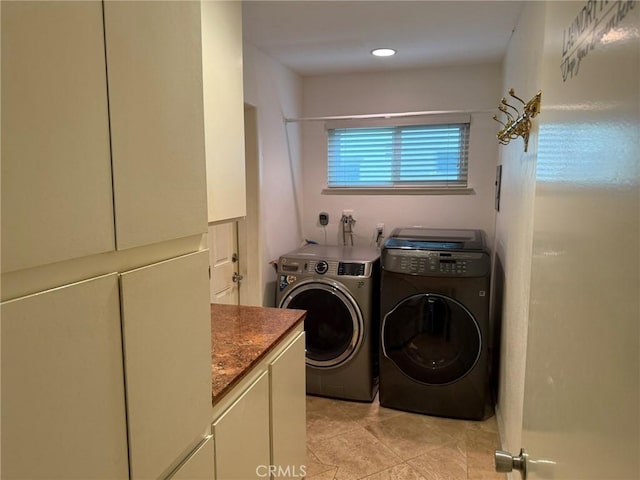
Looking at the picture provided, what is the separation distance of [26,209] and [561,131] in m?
0.80

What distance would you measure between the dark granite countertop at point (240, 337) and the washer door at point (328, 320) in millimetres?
956

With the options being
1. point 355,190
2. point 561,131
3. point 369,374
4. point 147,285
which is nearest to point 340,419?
point 369,374

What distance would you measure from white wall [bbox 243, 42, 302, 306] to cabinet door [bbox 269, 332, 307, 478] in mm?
1254

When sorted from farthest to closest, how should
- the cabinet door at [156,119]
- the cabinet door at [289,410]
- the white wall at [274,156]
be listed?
the white wall at [274,156] → the cabinet door at [289,410] → the cabinet door at [156,119]

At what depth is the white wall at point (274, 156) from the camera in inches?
118

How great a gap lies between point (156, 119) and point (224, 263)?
2216 mm

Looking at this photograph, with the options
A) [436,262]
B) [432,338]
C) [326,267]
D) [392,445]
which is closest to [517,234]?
[436,262]

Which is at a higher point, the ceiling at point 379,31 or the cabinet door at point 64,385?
the ceiling at point 379,31

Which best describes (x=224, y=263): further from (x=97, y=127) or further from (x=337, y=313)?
(x=97, y=127)

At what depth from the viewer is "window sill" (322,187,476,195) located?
3.52m

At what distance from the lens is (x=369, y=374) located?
3068 millimetres

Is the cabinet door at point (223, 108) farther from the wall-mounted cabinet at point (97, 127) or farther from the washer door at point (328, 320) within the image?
the washer door at point (328, 320)

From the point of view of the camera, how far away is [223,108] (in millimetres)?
1673

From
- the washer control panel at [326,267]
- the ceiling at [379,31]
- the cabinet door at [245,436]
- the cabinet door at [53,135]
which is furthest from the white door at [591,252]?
the washer control panel at [326,267]
